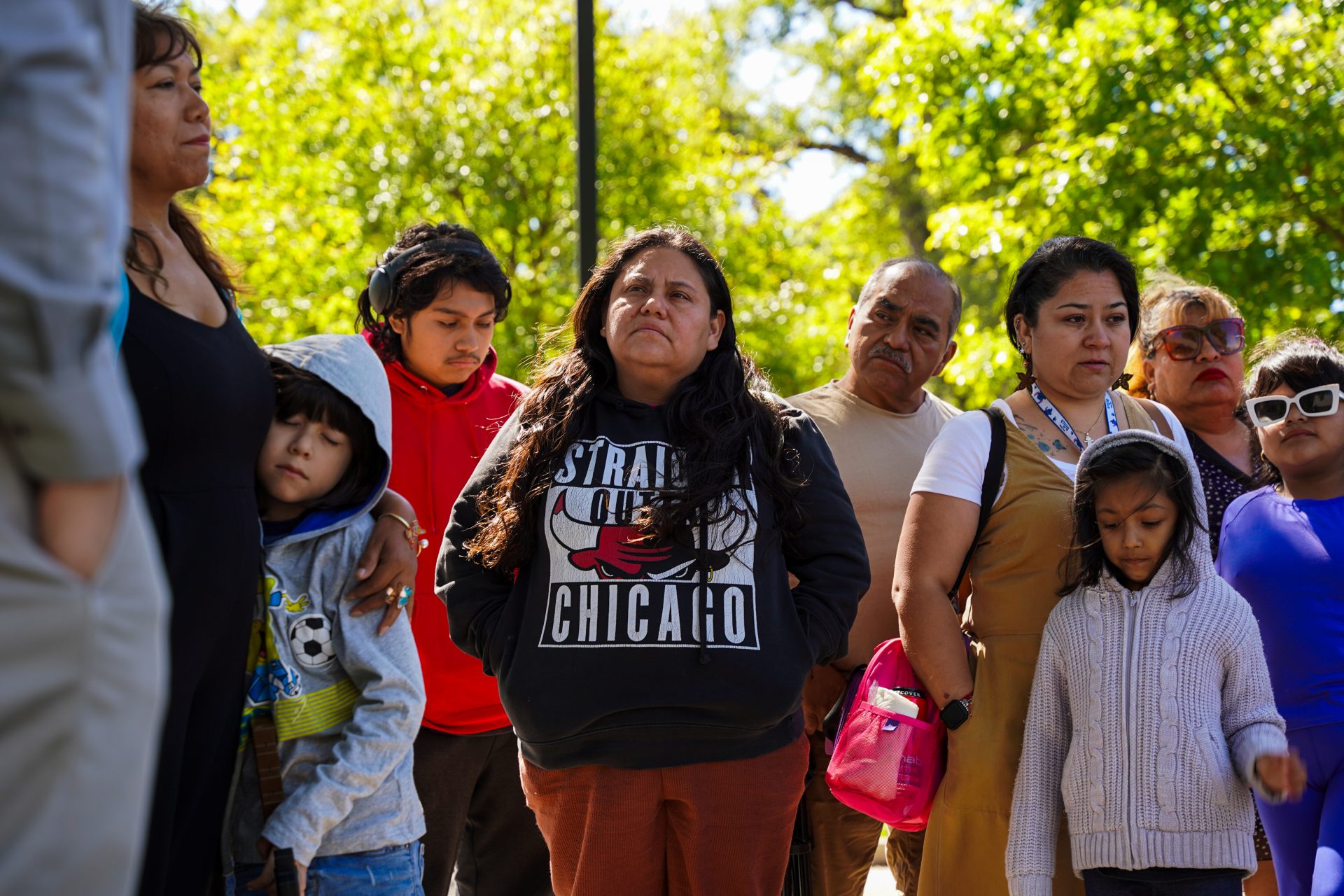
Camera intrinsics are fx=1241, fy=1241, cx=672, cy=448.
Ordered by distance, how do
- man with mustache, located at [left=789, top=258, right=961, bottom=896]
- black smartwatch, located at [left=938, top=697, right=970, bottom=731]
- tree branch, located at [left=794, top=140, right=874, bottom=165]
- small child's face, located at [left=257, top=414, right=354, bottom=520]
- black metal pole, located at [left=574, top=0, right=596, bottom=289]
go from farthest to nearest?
tree branch, located at [left=794, top=140, right=874, bottom=165] < black metal pole, located at [left=574, top=0, right=596, bottom=289] < man with mustache, located at [left=789, top=258, right=961, bottom=896] < black smartwatch, located at [left=938, top=697, right=970, bottom=731] < small child's face, located at [left=257, top=414, right=354, bottom=520]

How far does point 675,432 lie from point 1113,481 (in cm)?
113

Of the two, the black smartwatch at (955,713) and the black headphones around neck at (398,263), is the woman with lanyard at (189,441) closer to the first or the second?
the black headphones around neck at (398,263)

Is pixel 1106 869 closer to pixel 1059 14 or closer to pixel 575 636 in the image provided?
pixel 575 636

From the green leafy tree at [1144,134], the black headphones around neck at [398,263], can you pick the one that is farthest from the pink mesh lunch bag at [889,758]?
the green leafy tree at [1144,134]

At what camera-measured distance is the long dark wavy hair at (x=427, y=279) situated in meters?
3.83

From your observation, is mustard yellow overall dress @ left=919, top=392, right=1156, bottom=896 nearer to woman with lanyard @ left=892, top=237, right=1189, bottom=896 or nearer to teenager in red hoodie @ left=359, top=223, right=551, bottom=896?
woman with lanyard @ left=892, top=237, right=1189, bottom=896

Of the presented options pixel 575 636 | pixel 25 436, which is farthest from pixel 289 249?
pixel 25 436

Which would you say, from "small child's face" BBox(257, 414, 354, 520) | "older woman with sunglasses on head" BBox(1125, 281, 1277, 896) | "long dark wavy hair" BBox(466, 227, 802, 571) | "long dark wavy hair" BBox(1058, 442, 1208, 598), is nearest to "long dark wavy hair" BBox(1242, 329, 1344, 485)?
"older woman with sunglasses on head" BBox(1125, 281, 1277, 896)

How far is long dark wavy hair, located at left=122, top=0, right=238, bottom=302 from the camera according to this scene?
2.47 meters

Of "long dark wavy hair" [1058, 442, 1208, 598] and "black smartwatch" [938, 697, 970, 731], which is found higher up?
"long dark wavy hair" [1058, 442, 1208, 598]

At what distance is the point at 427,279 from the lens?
3.83m

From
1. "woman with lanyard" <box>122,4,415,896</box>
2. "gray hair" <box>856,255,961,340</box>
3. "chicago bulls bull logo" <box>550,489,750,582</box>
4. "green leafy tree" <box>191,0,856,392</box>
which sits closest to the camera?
"woman with lanyard" <box>122,4,415,896</box>

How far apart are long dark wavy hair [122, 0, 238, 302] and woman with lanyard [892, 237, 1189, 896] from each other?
6.08 ft

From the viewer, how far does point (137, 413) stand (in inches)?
90.8
